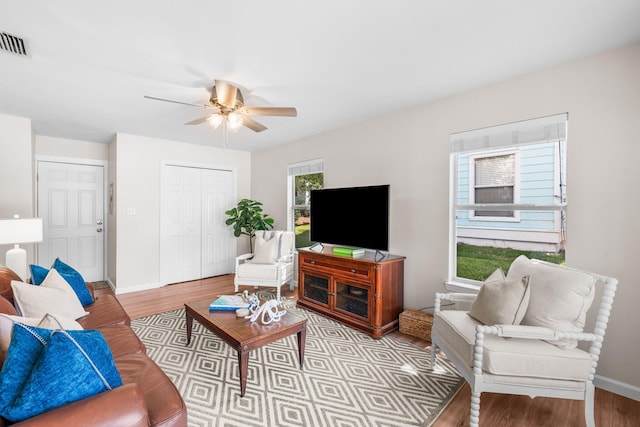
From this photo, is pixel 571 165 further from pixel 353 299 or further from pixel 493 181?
pixel 353 299

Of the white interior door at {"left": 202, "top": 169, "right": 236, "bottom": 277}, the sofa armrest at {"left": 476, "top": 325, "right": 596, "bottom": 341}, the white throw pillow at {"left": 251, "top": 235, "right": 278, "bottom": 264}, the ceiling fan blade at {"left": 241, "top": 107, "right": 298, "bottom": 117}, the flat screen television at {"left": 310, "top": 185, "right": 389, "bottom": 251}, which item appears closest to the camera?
the sofa armrest at {"left": 476, "top": 325, "right": 596, "bottom": 341}

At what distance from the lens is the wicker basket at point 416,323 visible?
287cm

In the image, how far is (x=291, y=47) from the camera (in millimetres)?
2062

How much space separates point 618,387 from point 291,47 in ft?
10.8

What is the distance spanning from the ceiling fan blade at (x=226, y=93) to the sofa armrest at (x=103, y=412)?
221cm

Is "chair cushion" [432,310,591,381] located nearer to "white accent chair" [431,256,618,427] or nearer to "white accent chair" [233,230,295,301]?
"white accent chair" [431,256,618,427]

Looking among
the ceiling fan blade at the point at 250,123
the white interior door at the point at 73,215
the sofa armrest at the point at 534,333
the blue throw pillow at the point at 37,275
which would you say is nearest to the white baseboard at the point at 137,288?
the white interior door at the point at 73,215

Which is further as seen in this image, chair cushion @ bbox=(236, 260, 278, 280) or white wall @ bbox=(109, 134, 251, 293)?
white wall @ bbox=(109, 134, 251, 293)

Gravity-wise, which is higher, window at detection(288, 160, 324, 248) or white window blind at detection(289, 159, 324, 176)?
white window blind at detection(289, 159, 324, 176)

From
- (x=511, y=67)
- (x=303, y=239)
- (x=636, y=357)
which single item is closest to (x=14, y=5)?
(x=511, y=67)

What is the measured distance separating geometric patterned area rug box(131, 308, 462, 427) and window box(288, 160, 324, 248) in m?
2.19

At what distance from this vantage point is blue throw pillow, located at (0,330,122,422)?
967mm

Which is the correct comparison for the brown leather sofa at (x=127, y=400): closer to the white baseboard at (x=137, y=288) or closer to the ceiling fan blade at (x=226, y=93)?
the ceiling fan blade at (x=226, y=93)

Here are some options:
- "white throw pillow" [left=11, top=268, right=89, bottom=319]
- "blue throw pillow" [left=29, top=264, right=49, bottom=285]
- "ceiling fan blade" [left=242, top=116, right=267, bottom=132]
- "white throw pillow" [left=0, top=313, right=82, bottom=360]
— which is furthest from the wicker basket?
"blue throw pillow" [left=29, top=264, right=49, bottom=285]
